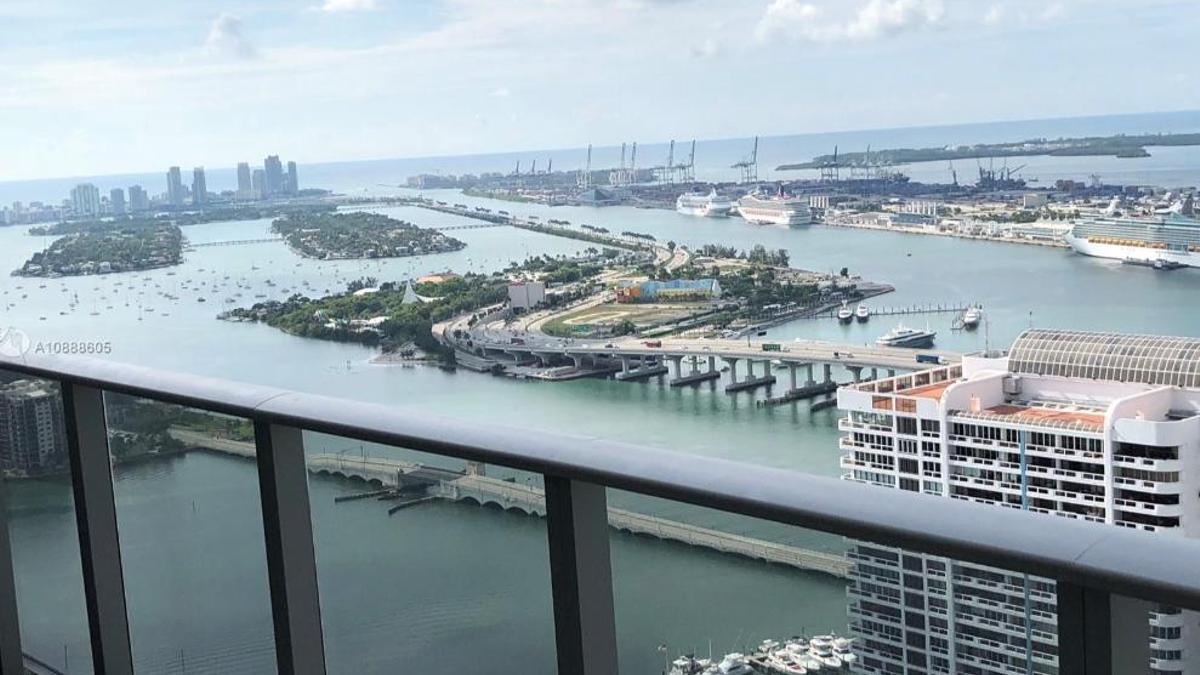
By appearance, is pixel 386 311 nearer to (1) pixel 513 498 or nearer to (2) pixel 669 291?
(2) pixel 669 291


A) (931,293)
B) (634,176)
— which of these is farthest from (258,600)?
(634,176)

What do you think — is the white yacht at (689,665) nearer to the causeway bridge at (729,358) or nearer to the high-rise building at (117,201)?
the causeway bridge at (729,358)

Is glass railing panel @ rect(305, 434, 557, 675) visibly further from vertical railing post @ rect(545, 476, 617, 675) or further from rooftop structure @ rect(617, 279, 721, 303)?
rooftop structure @ rect(617, 279, 721, 303)

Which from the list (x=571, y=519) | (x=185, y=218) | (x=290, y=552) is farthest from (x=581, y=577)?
(x=185, y=218)

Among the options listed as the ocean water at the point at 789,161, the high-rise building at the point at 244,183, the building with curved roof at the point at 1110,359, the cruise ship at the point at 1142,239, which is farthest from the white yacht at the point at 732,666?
the high-rise building at the point at 244,183

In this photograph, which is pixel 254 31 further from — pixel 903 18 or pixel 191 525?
pixel 191 525

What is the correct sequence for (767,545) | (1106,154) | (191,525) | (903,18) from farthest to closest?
1. (903,18)
2. (1106,154)
3. (191,525)
4. (767,545)

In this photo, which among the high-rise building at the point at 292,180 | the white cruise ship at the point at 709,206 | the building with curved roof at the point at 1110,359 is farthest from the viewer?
the white cruise ship at the point at 709,206
